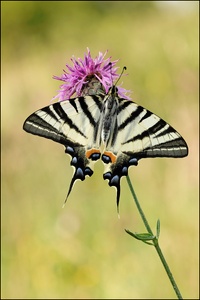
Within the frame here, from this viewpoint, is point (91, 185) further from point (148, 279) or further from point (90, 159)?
point (90, 159)

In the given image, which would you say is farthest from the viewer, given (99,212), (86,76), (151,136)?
(99,212)

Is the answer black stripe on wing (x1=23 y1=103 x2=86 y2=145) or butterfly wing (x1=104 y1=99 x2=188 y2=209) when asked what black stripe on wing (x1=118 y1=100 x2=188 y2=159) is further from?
black stripe on wing (x1=23 y1=103 x2=86 y2=145)

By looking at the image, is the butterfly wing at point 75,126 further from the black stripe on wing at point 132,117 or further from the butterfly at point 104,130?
the black stripe on wing at point 132,117

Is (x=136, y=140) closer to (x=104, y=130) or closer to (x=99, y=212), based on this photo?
(x=104, y=130)

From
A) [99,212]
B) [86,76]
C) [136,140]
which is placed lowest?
[99,212]

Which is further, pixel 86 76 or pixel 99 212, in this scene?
pixel 99 212

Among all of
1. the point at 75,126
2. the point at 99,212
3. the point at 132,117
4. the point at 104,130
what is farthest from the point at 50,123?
the point at 99,212

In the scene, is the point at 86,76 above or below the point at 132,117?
above

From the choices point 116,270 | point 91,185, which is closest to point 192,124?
point 91,185
